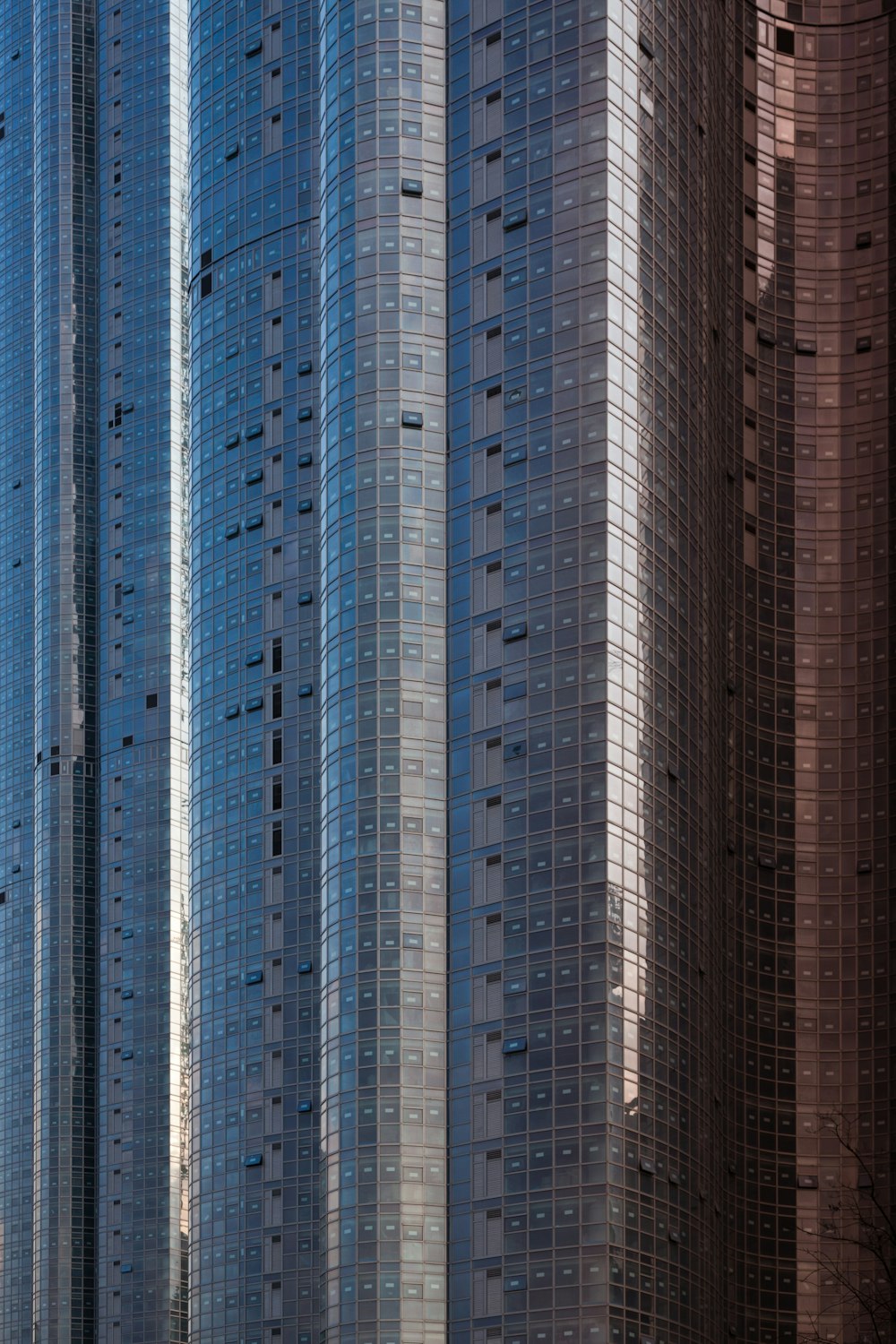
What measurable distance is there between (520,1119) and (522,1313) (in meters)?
11.4

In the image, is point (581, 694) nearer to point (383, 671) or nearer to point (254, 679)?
point (383, 671)

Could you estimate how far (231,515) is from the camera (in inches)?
7470

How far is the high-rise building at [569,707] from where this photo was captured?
135 m

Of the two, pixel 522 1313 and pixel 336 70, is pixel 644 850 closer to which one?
pixel 522 1313

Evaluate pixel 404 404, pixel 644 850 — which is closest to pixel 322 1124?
pixel 644 850

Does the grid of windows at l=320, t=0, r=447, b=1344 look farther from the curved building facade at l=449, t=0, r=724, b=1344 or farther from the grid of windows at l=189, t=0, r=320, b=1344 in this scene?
the grid of windows at l=189, t=0, r=320, b=1344

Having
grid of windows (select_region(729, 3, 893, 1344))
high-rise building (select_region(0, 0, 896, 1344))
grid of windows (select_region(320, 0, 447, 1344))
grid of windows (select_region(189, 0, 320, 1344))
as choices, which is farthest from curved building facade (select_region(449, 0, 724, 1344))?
grid of windows (select_region(189, 0, 320, 1344))

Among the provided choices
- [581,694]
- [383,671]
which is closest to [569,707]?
[581,694]

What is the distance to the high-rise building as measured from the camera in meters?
135

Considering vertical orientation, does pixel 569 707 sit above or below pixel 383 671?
below

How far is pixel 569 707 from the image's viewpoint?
136 m

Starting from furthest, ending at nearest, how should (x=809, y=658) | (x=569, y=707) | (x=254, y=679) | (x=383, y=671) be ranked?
(x=254, y=679)
(x=809, y=658)
(x=383, y=671)
(x=569, y=707)

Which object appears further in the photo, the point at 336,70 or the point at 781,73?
the point at 781,73

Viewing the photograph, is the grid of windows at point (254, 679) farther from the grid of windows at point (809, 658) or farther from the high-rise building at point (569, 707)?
the grid of windows at point (809, 658)
